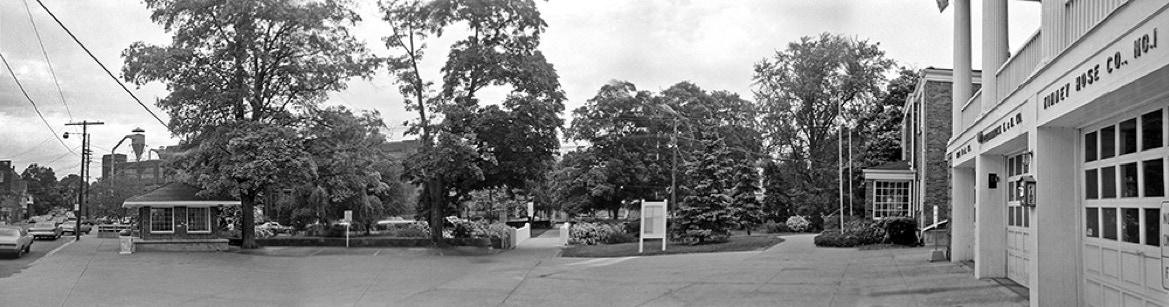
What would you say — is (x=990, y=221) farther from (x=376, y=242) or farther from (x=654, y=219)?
(x=376, y=242)

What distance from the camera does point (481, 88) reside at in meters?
34.8

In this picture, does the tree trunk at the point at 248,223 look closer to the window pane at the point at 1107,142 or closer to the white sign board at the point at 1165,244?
the window pane at the point at 1107,142

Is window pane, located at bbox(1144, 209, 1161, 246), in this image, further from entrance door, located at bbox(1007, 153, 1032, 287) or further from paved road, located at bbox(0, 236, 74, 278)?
paved road, located at bbox(0, 236, 74, 278)

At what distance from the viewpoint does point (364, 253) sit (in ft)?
107

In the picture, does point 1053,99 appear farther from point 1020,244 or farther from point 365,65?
point 365,65

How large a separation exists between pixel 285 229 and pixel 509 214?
36979 millimetres

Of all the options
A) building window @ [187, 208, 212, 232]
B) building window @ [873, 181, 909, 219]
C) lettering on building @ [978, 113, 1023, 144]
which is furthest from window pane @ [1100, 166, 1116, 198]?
building window @ [187, 208, 212, 232]

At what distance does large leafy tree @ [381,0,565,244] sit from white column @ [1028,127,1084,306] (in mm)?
24589

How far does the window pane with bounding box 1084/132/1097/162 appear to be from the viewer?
9.66 metres

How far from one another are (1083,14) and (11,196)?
74.7ft

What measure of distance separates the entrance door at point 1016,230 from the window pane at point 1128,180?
13.3ft

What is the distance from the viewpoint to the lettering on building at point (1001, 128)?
11102 millimetres

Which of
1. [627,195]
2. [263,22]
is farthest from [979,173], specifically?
[627,195]

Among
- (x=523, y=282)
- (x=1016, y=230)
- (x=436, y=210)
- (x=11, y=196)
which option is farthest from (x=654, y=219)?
(x=11, y=196)
